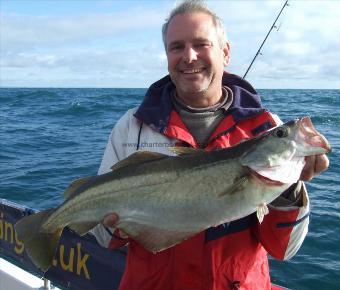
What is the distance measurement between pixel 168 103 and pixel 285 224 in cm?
150

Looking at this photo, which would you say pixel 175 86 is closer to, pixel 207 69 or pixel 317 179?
pixel 207 69

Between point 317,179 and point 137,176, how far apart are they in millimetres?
10850

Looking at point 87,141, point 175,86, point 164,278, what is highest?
point 175,86

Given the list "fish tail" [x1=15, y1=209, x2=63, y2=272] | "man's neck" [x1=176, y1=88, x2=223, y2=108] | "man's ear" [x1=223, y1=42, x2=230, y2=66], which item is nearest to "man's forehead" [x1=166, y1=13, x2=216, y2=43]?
"man's ear" [x1=223, y1=42, x2=230, y2=66]

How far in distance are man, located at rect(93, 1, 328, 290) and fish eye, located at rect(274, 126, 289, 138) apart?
369mm

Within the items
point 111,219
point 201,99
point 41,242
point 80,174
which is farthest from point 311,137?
point 80,174

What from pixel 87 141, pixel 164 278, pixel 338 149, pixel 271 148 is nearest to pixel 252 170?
pixel 271 148

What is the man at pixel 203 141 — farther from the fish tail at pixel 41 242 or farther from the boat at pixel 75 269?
the boat at pixel 75 269

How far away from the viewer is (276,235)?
3621 mm

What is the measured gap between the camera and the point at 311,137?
10.4 feet

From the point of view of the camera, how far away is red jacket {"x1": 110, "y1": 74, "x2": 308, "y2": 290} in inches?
143

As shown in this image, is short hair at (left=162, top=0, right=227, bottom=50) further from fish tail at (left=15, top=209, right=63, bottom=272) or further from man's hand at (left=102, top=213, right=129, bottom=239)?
fish tail at (left=15, top=209, right=63, bottom=272)

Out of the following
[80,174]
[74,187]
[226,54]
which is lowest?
[80,174]

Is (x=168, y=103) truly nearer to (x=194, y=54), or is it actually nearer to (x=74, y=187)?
(x=194, y=54)
